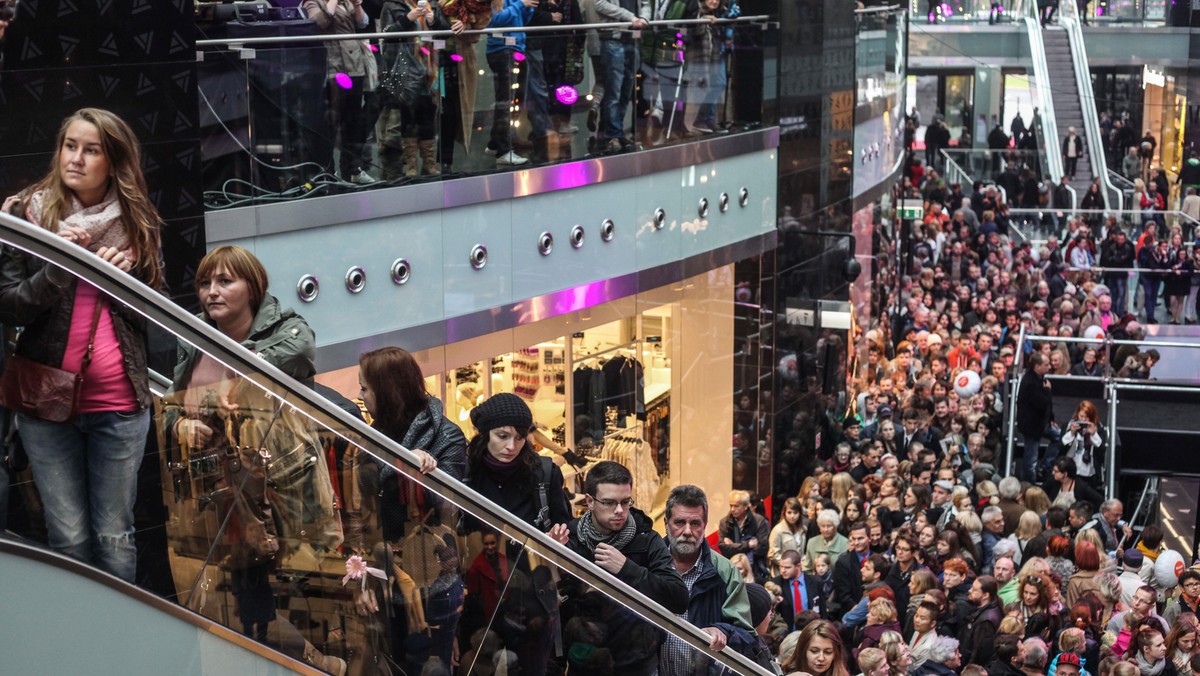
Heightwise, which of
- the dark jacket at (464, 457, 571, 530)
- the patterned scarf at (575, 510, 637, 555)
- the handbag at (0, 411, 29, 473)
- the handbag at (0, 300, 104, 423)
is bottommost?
the patterned scarf at (575, 510, 637, 555)

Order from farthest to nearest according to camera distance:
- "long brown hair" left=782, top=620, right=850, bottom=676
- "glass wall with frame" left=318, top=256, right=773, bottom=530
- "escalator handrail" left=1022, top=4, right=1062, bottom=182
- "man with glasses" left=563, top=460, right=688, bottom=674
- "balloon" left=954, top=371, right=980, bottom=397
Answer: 1. "escalator handrail" left=1022, top=4, right=1062, bottom=182
2. "balloon" left=954, top=371, right=980, bottom=397
3. "glass wall with frame" left=318, top=256, right=773, bottom=530
4. "long brown hair" left=782, top=620, right=850, bottom=676
5. "man with glasses" left=563, top=460, right=688, bottom=674

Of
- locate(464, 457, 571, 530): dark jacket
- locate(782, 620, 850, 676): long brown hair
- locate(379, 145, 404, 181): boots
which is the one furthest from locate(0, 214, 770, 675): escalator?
locate(379, 145, 404, 181): boots

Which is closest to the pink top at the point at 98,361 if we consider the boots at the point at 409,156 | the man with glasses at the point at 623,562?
the man with glasses at the point at 623,562

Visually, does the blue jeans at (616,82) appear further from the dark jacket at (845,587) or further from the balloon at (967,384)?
the balloon at (967,384)

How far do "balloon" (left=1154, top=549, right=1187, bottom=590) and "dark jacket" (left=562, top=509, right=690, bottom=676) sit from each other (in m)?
6.21

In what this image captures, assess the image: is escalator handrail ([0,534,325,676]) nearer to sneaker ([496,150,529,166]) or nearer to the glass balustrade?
the glass balustrade

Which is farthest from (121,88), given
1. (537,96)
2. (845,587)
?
(845,587)

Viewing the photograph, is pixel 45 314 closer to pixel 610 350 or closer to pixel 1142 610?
pixel 1142 610

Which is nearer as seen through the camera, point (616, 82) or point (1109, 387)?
point (616, 82)

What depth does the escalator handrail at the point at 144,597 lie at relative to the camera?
3.96 meters

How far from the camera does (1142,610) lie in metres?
9.00

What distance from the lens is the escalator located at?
4012 millimetres

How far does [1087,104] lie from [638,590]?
31291mm

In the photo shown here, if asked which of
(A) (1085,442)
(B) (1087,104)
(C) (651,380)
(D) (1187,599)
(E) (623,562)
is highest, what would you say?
(B) (1087,104)
